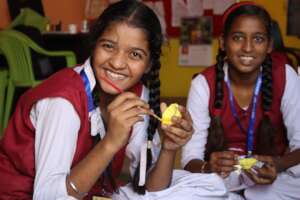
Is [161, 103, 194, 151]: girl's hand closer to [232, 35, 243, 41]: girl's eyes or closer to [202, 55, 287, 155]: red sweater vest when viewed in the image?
[202, 55, 287, 155]: red sweater vest

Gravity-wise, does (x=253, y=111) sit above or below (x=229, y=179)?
above

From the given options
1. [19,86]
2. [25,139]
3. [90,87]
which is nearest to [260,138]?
[90,87]

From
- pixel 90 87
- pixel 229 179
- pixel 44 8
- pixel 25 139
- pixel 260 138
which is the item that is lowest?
pixel 229 179

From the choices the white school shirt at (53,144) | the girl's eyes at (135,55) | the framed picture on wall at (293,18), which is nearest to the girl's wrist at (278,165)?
the girl's eyes at (135,55)

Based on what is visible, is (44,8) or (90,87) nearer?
(90,87)

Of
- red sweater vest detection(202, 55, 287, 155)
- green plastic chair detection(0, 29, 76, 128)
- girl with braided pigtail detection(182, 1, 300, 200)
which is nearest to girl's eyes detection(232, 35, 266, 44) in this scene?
girl with braided pigtail detection(182, 1, 300, 200)

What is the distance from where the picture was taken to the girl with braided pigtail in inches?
73.4

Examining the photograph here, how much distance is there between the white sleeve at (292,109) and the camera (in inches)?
73.6

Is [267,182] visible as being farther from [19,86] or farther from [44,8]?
[44,8]

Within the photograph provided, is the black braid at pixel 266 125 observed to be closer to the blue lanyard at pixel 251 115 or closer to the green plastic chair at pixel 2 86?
the blue lanyard at pixel 251 115

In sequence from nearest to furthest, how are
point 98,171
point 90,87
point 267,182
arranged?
1. point 98,171
2. point 90,87
3. point 267,182

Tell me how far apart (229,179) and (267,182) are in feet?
0.52

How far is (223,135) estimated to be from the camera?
191 centimetres

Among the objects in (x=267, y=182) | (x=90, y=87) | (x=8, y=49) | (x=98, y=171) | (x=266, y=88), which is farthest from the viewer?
(x=8, y=49)
